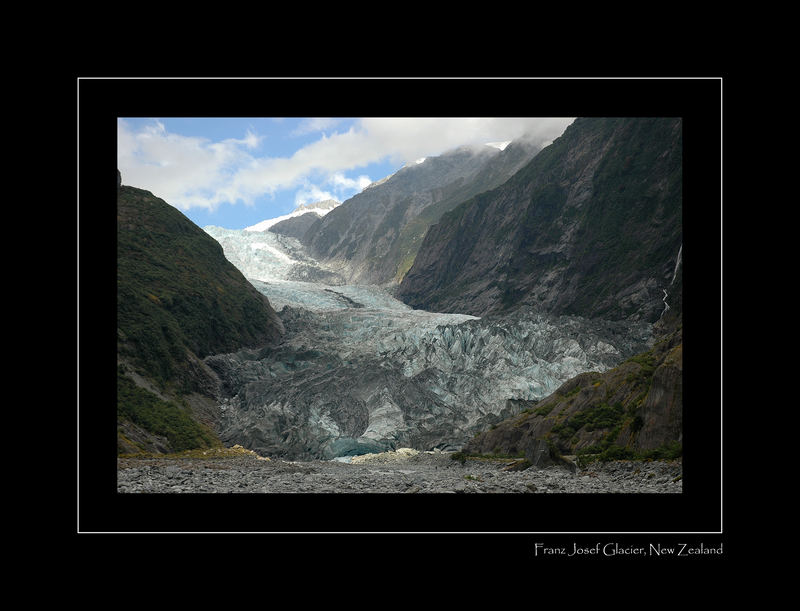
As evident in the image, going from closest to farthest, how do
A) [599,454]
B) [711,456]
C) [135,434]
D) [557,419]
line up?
[711,456] → [599,454] → [557,419] → [135,434]

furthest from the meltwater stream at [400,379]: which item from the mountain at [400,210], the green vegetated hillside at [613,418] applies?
the mountain at [400,210]

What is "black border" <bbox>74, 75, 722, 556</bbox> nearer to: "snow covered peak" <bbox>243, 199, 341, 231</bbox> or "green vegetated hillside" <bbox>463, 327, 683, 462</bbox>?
"green vegetated hillside" <bbox>463, 327, 683, 462</bbox>

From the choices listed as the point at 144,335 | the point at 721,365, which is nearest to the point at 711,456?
the point at 721,365

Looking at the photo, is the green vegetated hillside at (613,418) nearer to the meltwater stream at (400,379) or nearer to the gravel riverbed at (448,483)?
the gravel riverbed at (448,483)
